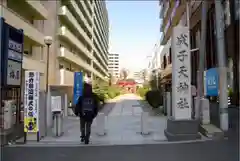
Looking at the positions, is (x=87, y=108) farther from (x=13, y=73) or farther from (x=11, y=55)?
(x=11, y=55)

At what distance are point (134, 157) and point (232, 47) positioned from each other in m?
13.1

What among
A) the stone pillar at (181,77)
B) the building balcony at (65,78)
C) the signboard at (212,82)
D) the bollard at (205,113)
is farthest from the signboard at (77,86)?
the building balcony at (65,78)

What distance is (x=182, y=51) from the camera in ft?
32.2

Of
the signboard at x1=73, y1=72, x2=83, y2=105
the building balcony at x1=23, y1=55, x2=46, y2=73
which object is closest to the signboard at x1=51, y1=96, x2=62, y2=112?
the signboard at x1=73, y1=72, x2=83, y2=105

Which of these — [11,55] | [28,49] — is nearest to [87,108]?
[11,55]

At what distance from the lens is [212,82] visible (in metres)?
13.5

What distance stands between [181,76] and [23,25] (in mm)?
17092

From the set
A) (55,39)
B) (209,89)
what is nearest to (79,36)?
(55,39)

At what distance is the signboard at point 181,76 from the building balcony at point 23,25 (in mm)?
11769

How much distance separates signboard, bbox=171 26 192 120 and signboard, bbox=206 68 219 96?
134 inches

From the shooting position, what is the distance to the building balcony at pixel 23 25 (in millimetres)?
19703

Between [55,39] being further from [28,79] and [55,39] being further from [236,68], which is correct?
[28,79]

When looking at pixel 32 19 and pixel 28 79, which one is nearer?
pixel 28 79

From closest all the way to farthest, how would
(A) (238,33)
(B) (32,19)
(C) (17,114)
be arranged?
1. (C) (17,114)
2. (A) (238,33)
3. (B) (32,19)
